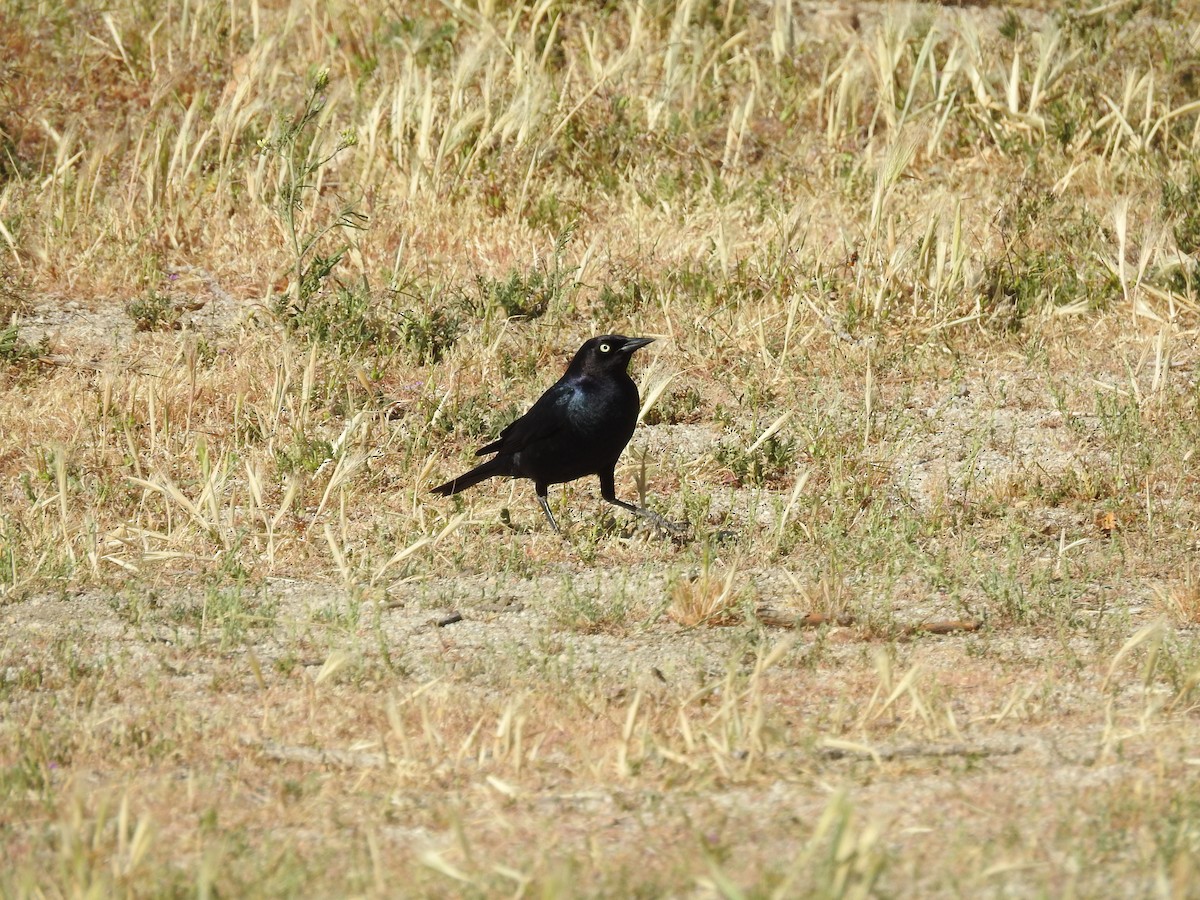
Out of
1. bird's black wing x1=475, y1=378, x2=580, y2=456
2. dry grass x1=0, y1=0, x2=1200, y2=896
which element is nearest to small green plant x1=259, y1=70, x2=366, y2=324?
dry grass x1=0, y1=0, x2=1200, y2=896

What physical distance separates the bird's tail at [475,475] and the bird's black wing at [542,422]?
0.16ft

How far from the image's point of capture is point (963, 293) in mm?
7906

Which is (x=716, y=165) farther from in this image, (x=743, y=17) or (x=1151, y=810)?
(x=1151, y=810)

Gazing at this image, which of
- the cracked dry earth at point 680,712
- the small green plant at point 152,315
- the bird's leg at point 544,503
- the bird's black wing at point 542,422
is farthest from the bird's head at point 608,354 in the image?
the small green plant at point 152,315

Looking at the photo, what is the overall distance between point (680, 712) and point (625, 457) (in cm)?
303

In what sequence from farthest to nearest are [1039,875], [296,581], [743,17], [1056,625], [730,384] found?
[743,17] < [730,384] < [296,581] < [1056,625] < [1039,875]

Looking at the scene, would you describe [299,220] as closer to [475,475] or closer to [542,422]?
[475,475]

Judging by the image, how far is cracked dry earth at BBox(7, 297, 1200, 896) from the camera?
3.42 meters

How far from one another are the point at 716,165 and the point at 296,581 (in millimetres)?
4494

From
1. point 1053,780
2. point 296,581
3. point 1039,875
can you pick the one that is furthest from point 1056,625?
point 296,581

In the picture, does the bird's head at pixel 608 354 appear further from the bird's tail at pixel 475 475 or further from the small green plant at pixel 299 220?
the small green plant at pixel 299 220

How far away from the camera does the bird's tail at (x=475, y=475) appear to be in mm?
6352

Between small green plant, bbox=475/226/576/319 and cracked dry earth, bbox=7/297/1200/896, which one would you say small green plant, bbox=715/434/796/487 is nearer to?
cracked dry earth, bbox=7/297/1200/896

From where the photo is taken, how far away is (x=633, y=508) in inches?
243
